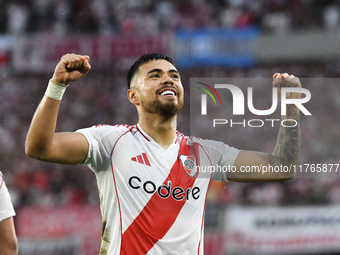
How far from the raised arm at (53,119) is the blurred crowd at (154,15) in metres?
11.8

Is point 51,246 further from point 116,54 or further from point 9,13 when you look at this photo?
point 9,13

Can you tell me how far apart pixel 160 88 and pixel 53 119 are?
82 cm

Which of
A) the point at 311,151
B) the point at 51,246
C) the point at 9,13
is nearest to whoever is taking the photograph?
the point at 51,246

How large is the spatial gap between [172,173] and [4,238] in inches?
62.7

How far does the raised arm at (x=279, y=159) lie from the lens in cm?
292

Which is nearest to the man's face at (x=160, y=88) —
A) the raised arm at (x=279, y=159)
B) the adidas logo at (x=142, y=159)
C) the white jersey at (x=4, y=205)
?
the adidas logo at (x=142, y=159)

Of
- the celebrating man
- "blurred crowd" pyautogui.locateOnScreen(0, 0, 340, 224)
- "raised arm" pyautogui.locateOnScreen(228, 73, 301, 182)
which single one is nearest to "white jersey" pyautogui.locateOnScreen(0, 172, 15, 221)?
the celebrating man

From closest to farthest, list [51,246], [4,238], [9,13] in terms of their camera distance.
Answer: [4,238], [51,246], [9,13]

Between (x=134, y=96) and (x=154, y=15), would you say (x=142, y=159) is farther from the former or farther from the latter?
(x=154, y=15)

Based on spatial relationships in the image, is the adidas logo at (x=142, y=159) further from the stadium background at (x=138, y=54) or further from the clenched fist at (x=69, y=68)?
the stadium background at (x=138, y=54)

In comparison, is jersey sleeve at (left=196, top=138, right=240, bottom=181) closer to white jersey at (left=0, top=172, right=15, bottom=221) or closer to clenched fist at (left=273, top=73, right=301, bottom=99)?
clenched fist at (left=273, top=73, right=301, bottom=99)

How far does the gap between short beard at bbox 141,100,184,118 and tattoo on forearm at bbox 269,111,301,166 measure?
0.74 m

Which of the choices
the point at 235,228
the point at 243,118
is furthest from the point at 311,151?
the point at 235,228

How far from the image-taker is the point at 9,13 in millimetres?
14500
